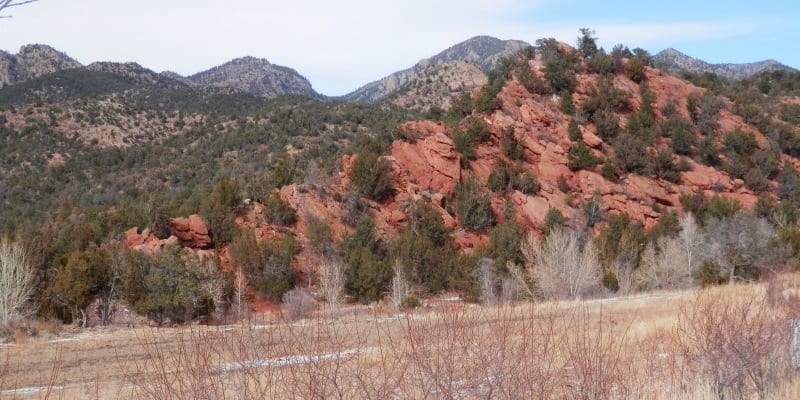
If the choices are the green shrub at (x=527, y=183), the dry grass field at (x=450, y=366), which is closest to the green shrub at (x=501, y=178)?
the green shrub at (x=527, y=183)

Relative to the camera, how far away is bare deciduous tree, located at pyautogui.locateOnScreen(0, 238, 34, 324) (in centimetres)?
2317

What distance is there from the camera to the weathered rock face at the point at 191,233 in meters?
31.2

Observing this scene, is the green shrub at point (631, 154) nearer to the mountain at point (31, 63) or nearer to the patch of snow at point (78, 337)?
the patch of snow at point (78, 337)

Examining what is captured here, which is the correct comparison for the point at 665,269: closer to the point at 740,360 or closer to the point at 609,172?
the point at 609,172

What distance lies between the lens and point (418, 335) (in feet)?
16.8

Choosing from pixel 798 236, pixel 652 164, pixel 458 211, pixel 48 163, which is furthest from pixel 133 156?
pixel 798 236

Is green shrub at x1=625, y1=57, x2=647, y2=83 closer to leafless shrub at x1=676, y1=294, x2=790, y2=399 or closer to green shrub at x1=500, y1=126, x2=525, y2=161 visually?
green shrub at x1=500, y1=126, x2=525, y2=161

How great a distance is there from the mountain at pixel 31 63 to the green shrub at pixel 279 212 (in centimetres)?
7795

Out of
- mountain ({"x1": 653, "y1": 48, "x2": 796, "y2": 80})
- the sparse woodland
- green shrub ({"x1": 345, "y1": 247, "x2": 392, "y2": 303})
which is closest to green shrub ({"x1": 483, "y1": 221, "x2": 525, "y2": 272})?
the sparse woodland

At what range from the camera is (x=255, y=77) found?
420 feet

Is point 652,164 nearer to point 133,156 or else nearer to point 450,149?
point 450,149

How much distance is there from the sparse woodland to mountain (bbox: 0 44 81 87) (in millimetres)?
39846

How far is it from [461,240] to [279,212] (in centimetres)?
1041

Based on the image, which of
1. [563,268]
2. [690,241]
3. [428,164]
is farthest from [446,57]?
[563,268]
